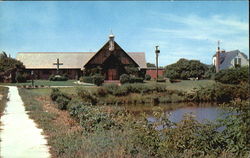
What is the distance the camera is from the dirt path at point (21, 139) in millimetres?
7311

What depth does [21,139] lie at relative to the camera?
8.84m

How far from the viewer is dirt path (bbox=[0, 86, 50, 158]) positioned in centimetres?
731

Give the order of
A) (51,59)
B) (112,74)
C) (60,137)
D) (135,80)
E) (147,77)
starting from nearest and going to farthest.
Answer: (60,137)
(51,59)
(135,80)
(147,77)
(112,74)

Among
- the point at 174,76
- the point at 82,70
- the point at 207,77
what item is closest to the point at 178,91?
the point at 174,76

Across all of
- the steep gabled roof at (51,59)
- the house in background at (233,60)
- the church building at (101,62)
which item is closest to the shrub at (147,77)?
the church building at (101,62)

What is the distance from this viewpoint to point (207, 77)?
108 feet

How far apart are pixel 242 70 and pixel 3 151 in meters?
26.9

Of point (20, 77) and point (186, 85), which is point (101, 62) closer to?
point (186, 85)

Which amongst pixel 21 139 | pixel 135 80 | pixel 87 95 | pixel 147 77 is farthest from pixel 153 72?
pixel 21 139

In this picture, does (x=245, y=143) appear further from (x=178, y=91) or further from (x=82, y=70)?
(x=82, y=70)

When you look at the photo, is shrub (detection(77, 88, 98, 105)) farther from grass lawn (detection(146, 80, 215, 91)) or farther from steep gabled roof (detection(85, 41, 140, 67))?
steep gabled roof (detection(85, 41, 140, 67))

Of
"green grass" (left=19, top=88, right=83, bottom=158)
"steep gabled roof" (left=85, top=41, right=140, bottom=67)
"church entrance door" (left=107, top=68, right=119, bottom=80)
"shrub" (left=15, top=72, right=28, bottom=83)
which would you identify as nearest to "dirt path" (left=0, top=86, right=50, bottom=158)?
"green grass" (left=19, top=88, right=83, bottom=158)

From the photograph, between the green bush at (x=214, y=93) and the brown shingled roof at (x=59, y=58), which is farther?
the brown shingled roof at (x=59, y=58)

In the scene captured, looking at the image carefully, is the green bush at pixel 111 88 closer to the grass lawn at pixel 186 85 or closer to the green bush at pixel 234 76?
the grass lawn at pixel 186 85
